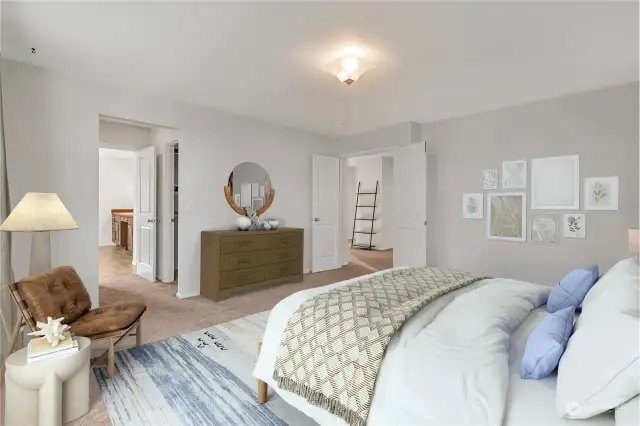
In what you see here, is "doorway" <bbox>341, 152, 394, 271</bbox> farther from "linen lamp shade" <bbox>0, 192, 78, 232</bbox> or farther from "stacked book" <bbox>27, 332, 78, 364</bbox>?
"stacked book" <bbox>27, 332, 78, 364</bbox>

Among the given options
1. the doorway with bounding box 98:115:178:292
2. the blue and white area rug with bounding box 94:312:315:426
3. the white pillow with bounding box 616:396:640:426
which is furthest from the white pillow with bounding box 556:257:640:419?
the doorway with bounding box 98:115:178:292

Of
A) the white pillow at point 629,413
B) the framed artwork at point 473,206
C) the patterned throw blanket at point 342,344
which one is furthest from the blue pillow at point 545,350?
the framed artwork at point 473,206

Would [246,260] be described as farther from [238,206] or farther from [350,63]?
[350,63]

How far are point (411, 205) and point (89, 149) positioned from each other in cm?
408

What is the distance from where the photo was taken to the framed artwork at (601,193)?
11.0 ft

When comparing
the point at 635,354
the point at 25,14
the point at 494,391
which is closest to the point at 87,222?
the point at 25,14

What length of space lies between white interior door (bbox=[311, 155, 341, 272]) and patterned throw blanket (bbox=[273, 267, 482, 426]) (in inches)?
145

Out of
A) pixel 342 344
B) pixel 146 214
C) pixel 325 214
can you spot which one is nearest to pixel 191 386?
pixel 342 344

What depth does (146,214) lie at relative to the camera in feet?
16.0

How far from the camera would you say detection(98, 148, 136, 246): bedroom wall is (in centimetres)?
807

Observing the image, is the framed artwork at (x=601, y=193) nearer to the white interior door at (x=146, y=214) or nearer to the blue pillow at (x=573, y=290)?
the blue pillow at (x=573, y=290)

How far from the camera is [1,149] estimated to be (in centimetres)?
231

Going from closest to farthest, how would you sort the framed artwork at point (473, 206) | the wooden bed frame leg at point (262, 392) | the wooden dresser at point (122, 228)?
the wooden bed frame leg at point (262, 392), the framed artwork at point (473, 206), the wooden dresser at point (122, 228)

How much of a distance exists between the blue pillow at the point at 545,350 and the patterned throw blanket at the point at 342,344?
1.58ft
